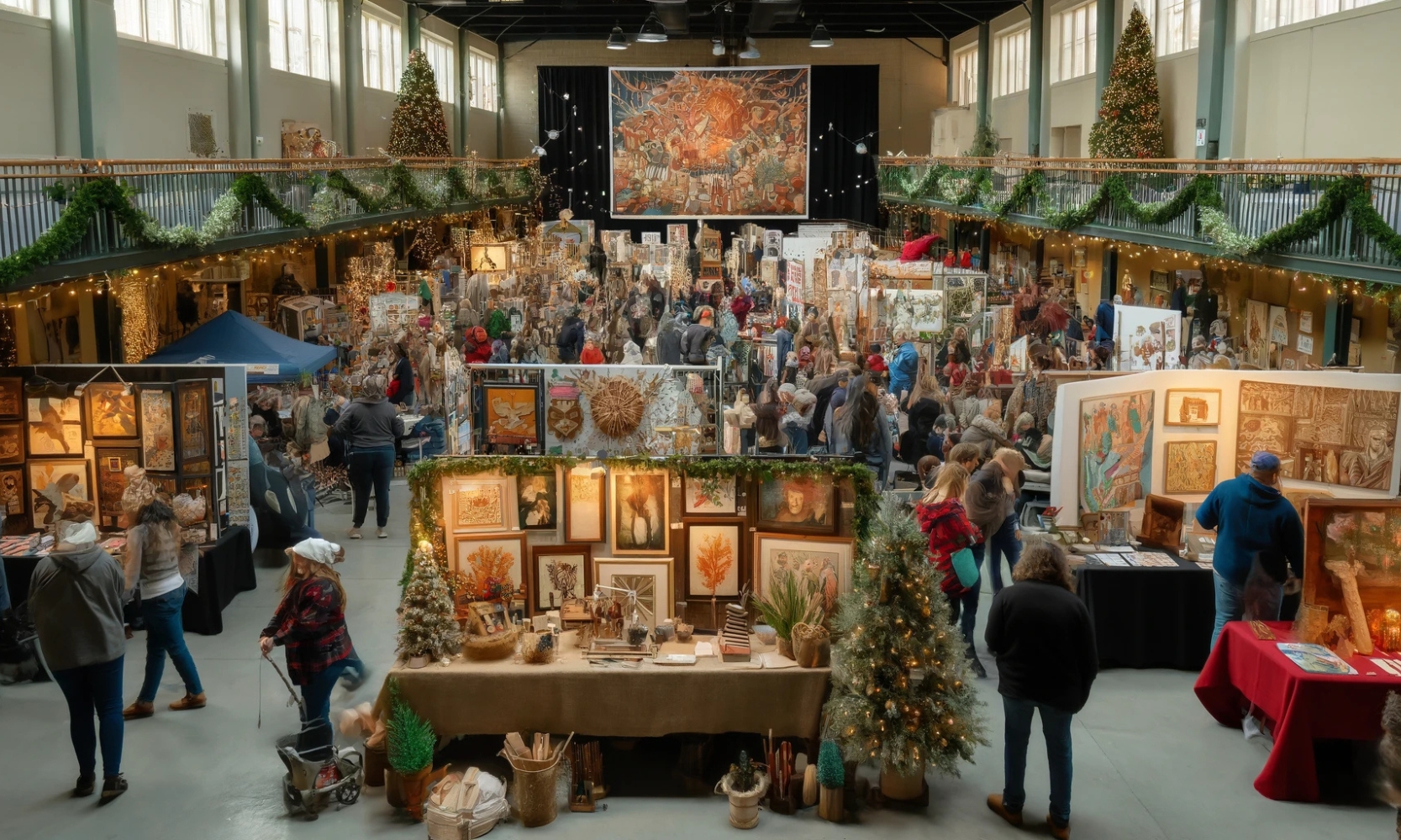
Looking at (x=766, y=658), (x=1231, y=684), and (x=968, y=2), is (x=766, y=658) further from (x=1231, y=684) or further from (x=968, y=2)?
(x=968, y=2)

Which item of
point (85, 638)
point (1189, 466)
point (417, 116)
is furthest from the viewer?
point (417, 116)

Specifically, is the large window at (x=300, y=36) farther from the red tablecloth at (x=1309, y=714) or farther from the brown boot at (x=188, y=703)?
the red tablecloth at (x=1309, y=714)

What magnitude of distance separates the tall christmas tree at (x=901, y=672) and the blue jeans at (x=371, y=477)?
607 centimetres

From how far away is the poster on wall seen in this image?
32.4 metres

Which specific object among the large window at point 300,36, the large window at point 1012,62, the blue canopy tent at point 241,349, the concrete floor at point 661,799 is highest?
the large window at point 1012,62

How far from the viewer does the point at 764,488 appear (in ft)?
21.3

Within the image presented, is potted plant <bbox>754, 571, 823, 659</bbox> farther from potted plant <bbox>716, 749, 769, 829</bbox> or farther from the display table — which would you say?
potted plant <bbox>716, 749, 769, 829</bbox>

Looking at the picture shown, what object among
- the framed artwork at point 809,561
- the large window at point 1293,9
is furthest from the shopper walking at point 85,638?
the large window at point 1293,9

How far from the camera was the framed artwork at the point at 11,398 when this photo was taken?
887 centimetres

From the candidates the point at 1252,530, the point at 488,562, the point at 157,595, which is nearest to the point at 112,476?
the point at 157,595

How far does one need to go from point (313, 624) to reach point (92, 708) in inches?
44.9

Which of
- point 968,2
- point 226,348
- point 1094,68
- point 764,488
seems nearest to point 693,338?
point 226,348

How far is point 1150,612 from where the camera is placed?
7.54 metres

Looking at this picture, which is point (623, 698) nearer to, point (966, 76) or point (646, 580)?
point (646, 580)
